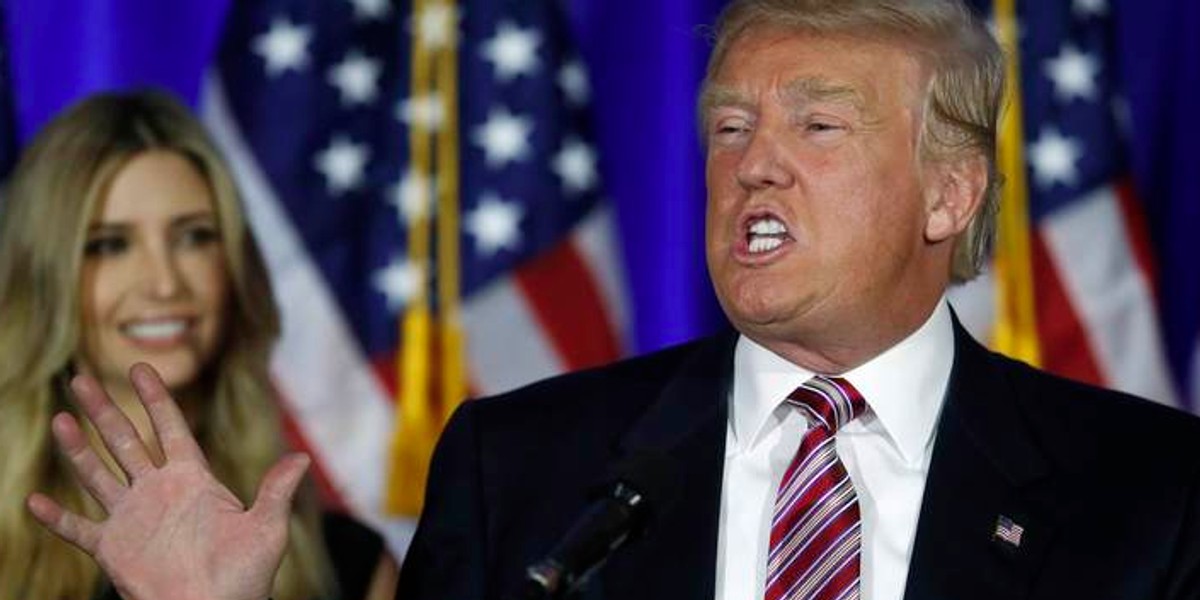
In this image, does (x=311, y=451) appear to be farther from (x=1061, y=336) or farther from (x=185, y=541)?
(x=185, y=541)

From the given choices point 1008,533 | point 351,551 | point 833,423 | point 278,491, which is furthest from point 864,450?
point 351,551

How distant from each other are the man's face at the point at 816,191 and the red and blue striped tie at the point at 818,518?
78 mm

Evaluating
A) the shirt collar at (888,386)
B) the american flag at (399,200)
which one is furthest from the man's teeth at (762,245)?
the american flag at (399,200)

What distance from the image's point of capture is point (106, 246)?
119 inches

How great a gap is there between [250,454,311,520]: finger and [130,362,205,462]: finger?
0.08m

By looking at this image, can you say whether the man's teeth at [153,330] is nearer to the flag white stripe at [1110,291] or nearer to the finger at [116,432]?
the finger at [116,432]

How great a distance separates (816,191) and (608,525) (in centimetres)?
55

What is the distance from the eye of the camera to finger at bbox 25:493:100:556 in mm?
2002

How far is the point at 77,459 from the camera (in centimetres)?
202

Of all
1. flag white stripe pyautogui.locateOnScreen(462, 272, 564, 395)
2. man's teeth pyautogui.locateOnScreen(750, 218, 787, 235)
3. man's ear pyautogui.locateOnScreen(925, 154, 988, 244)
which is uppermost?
man's ear pyautogui.locateOnScreen(925, 154, 988, 244)

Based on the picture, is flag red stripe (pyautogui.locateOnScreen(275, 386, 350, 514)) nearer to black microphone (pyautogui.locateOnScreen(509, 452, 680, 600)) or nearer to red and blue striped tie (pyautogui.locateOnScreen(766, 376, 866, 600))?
red and blue striped tie (pyautogui.locateOnScreen(766, 376, 866, 600))

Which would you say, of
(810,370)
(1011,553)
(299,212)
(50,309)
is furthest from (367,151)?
(1011,553)

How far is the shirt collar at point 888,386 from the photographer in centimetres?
213

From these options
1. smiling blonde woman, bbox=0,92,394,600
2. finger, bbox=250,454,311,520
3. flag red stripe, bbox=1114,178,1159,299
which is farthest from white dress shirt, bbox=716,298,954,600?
flag red stripe, bbox=1114,178,1159,299
